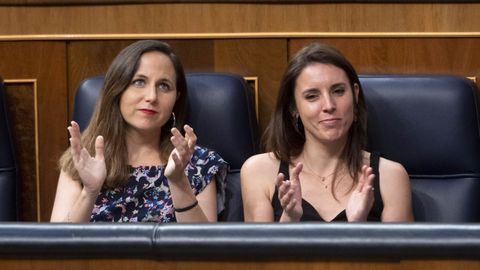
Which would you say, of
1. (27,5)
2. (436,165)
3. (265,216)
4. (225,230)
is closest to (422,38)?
(436,165)

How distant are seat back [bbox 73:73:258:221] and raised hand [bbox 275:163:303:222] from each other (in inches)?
10.7

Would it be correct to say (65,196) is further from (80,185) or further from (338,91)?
(338,91)

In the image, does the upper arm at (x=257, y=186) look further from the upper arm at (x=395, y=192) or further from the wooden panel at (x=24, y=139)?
the wooden panel at (x=24, y=139)

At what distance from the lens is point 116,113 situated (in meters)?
1.55

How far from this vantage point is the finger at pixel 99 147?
4.52 ft

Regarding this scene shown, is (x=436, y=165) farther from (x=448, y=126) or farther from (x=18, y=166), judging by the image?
(x=18, y=166)

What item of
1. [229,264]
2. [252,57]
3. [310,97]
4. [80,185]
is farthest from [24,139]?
[229,264]

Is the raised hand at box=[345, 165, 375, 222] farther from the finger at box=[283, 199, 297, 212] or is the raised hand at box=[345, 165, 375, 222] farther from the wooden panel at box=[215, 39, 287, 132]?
the wooden panel at box=[215, 39, 287, 132]

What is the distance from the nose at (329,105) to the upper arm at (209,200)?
0.24m

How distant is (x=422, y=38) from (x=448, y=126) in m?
0.22

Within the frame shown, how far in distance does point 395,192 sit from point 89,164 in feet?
1.58

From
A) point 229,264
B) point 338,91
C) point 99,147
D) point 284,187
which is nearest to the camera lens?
point 229,264

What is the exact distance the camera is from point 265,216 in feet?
4.95

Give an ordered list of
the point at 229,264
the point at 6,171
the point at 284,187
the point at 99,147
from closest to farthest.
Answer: the point at 229,264
the point at 284,187
the point at 99,147
the point at 6,171
